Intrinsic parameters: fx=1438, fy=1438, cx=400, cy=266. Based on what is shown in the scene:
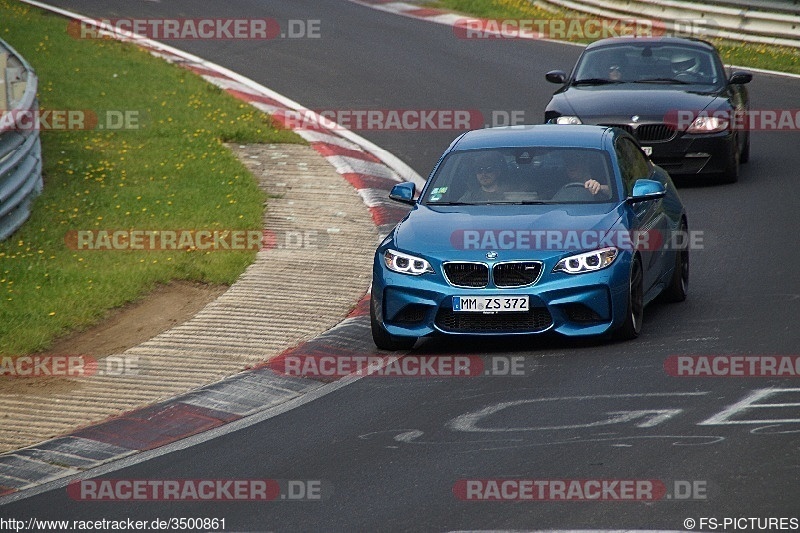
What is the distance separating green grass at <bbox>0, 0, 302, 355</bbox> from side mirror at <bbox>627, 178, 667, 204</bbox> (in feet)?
12.4

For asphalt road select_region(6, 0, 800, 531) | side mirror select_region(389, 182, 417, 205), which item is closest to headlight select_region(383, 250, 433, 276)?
asphalt road select_region(6, 0, 800, 531)

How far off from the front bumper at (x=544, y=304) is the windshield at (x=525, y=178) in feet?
3.39

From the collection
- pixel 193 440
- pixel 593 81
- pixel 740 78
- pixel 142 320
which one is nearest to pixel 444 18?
pixel 593 81

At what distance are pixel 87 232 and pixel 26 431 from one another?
16.7 ft

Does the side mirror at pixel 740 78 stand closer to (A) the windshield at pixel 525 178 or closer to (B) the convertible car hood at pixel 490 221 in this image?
(A) the windshield at pixel 525 178

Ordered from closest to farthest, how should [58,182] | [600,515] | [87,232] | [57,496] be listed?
[600,515] < [57,496] < [87,232] < [58,182]

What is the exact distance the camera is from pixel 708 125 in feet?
52.4

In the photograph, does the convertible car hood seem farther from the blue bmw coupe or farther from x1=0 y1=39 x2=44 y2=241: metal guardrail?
x1=0 y1=39 x2=44 y2=241: metal guardrail

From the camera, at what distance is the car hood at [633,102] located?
15891 millimetres

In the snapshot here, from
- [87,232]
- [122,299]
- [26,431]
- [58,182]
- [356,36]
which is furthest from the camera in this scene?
[356,36]

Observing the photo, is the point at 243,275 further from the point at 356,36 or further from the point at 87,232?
the point at 356,36

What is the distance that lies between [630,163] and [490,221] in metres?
1.80

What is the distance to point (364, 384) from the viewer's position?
380 inches

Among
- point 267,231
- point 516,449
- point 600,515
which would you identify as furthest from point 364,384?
point 267,231
